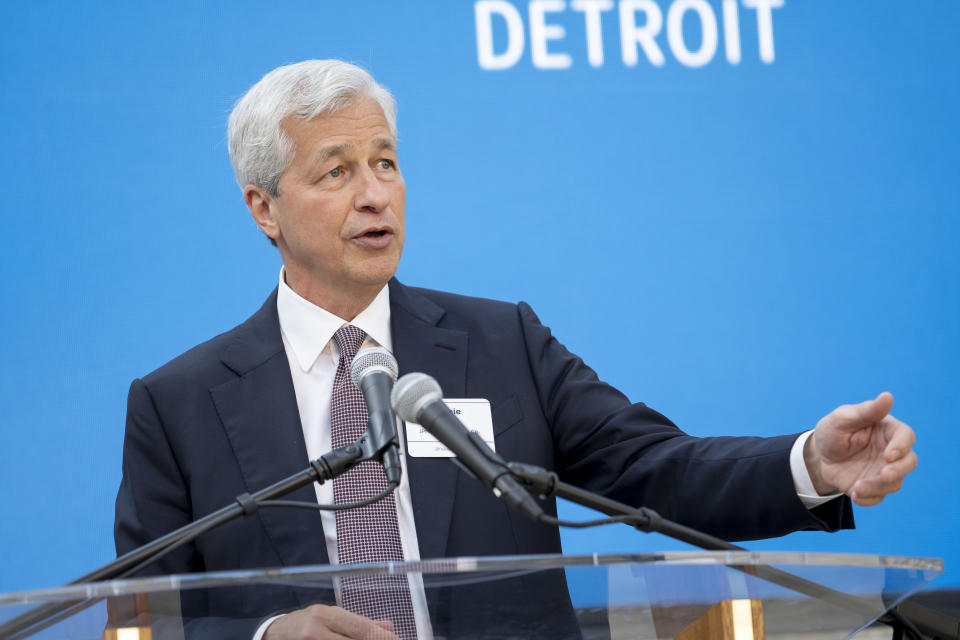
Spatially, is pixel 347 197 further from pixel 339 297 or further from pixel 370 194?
pixel 339 297

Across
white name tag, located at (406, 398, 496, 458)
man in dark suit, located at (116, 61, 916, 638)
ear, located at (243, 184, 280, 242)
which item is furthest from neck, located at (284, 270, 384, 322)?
white name tag, located at (406, 398, 496, 458)

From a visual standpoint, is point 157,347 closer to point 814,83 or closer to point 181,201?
point 181,201

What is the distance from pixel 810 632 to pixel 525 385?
928mm

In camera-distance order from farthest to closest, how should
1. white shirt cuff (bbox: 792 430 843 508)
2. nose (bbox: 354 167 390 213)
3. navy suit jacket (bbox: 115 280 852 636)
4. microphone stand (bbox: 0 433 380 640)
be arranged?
nose (bbox: 354 167 390 213) → navy suit jacket (bbox: 115 280 852 636) → white shirt cuff (bbox: 792 430 843 508) → microphone stand (bbox: 0 433 380 640)

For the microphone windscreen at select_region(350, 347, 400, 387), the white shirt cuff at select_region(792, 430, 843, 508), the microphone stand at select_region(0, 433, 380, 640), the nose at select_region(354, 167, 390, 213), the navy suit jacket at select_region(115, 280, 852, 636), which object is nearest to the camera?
the microphone stand at select_region(0, 433, 380, 640)

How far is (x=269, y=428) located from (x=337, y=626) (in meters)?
0.85

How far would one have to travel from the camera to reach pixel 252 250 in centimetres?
256

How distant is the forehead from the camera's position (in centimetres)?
191

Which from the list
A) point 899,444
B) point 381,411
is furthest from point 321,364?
point 899,444

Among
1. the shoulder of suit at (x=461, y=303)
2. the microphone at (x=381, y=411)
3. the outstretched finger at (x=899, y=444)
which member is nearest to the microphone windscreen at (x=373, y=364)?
the microphone at (x=381, y=411)

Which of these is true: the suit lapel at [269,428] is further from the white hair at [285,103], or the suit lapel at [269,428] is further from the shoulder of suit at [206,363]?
the white hair at [285,103]

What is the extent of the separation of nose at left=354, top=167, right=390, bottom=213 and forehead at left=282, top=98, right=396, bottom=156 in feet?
0.18

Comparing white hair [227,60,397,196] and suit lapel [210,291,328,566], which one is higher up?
white hair [227,60,397,196]

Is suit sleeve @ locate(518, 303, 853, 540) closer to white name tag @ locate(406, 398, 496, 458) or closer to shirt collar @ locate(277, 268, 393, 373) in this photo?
white name tag @ locate(406, 398, 496, 458)
